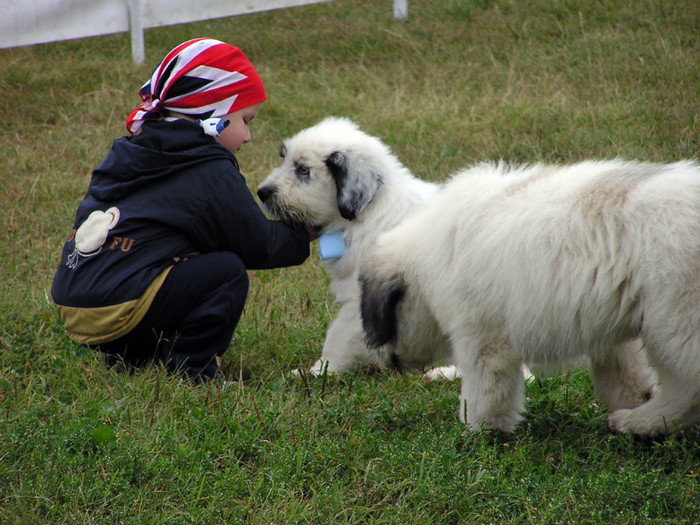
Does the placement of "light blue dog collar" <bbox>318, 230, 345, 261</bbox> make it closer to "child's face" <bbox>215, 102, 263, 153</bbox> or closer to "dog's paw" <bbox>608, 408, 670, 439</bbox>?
"child's face" <bbox>215, 102, 263, 153</bbox>

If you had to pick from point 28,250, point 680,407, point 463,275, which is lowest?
point 28,250

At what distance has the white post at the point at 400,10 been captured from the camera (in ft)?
34.8

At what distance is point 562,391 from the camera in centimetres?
406

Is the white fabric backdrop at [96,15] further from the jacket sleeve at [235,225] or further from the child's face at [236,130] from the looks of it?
the jacket sleeve at [235,225]

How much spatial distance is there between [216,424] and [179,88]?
1.70 m

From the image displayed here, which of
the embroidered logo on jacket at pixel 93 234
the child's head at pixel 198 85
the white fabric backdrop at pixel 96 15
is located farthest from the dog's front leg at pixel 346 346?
the white fabric backdrop at pixel 96 15

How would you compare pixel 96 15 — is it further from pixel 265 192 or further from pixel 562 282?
pixel 562 282

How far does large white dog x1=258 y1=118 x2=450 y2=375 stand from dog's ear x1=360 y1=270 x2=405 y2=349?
53 centimetres

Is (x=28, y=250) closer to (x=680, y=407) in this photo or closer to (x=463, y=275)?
(x=463, y=275)

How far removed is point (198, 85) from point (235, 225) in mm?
730

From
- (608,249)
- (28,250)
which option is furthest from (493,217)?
(28,250)

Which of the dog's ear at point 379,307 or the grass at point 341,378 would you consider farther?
the dog's ear at point 379,307

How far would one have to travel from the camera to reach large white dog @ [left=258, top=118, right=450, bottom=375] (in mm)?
4473

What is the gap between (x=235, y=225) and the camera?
4.13m
